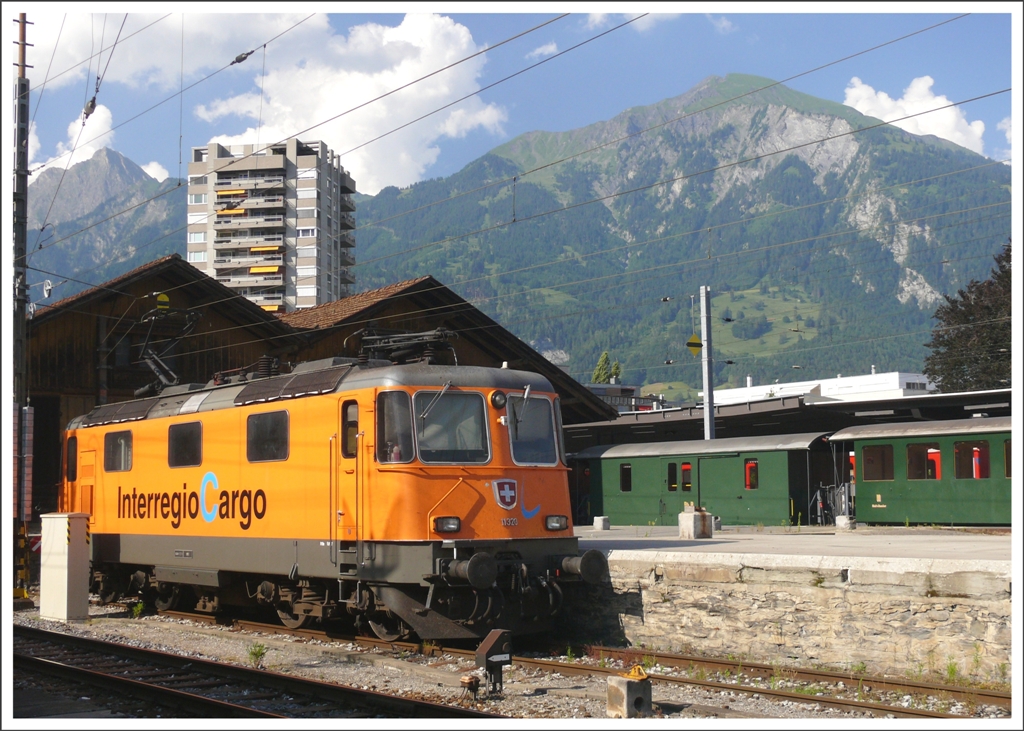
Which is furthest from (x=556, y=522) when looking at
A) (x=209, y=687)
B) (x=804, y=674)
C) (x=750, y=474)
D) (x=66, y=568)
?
(x=750, y=474)

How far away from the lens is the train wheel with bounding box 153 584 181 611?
16.3 metres

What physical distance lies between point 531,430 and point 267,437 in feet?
11.3

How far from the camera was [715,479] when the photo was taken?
29.3m

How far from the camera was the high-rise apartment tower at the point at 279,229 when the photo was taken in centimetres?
11600

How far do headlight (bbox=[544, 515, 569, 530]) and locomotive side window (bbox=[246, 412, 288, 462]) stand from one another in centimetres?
334

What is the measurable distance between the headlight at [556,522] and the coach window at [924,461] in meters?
14.6

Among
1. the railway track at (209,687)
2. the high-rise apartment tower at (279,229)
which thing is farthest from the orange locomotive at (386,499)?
the high-rise apartment tower at (279,229)

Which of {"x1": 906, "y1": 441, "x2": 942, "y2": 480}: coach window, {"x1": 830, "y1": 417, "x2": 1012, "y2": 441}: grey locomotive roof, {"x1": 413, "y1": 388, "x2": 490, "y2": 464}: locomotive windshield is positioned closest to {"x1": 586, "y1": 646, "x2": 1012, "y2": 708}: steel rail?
{"x1": 413, "y1": 388, "x2": 490, "y2": 464}: locomotive windshield

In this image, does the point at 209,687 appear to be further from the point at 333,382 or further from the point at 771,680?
the point at 771,680

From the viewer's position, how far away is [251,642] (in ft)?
43.0

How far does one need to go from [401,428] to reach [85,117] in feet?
37.8

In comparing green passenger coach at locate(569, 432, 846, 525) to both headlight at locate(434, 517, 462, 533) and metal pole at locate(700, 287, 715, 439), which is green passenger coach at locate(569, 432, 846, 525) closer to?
metal pole at locate(700, 287, 715, 439)

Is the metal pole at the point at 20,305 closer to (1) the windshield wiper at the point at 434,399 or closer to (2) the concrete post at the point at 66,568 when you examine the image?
(2) the concrete post at the point at 66,568

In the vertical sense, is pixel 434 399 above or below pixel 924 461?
above
